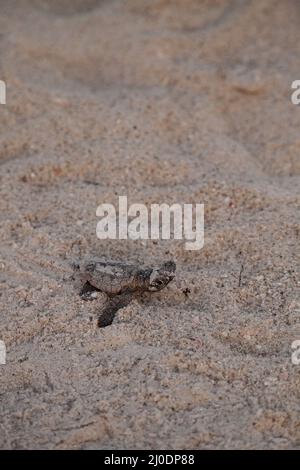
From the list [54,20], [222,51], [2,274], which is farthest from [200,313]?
[54,20]

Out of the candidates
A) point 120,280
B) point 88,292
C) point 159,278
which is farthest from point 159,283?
point 88,292

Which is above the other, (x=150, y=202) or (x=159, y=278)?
(x=150, y=202)

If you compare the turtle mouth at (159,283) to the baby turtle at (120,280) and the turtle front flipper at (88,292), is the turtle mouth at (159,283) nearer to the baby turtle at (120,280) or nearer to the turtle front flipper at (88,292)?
the baby turtle at (120,280)

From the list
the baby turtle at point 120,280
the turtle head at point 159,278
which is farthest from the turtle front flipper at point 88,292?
the turtle head at point 159,278

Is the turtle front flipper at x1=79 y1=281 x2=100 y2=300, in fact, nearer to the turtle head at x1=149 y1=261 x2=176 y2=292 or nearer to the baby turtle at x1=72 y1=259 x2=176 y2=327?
the baby turtle at x1=72 y1=259 x2=176 y2=327

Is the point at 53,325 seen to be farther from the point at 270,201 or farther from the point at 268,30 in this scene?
the point at 268,30

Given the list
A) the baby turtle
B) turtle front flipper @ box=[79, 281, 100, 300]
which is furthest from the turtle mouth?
turtle front flipper @ box=[79, 281, 100, 300]

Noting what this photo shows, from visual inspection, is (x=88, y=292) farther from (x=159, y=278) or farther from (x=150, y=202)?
(x=150, y=202)
